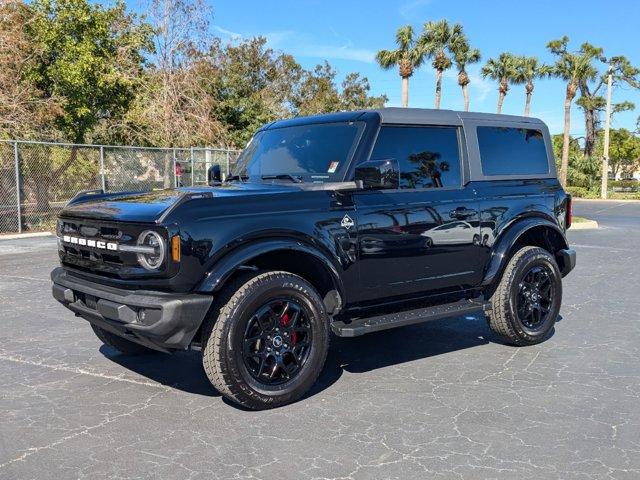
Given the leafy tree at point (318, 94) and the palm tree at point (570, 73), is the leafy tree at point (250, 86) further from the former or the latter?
the palm tree at point (570, 73)

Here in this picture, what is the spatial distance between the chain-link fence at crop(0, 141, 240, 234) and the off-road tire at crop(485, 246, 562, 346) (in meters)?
10.4

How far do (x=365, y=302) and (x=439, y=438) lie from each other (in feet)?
4.22

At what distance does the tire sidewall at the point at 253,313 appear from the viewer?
3.94 metres

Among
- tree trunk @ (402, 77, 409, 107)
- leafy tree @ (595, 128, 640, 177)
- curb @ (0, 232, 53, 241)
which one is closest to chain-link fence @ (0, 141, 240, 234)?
curb @ (0, 232, 53, 241)

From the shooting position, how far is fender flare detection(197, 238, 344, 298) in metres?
3.87

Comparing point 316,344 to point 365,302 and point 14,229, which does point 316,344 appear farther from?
point 14,229

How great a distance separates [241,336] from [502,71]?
48839 millimetres

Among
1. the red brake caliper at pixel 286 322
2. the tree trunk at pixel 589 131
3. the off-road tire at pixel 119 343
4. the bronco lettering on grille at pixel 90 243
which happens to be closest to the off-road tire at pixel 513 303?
the red brake caliper at pixel 286 322

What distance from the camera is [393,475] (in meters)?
3.24

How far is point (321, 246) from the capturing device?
4336 mm

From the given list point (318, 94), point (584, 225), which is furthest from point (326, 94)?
point (584, 225)

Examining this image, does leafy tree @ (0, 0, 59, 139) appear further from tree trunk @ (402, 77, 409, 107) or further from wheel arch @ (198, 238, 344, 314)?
tree trunk @ (402, 77, 409, 107)

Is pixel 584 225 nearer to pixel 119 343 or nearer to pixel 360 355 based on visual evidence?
pixel 360 355

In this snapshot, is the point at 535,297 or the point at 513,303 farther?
the point at 535,297
